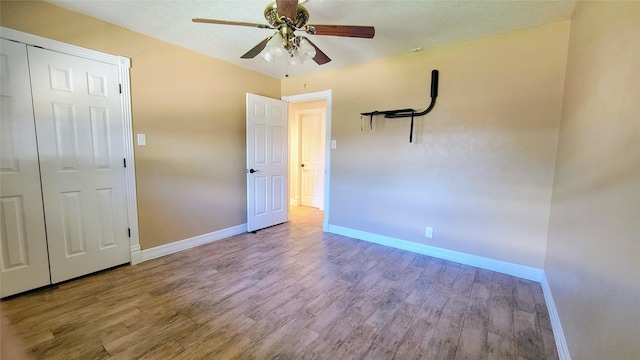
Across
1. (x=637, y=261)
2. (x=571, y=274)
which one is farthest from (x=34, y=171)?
(x=571, y=274)

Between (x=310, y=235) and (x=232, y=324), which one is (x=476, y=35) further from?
(x=232, y=324)

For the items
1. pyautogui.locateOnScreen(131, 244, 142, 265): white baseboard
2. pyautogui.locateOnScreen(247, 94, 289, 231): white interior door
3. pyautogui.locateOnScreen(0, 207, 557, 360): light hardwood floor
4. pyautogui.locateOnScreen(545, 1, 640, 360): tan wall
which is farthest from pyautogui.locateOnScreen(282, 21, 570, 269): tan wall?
pyautogui.locateOnScreen(131, 244, 142, 265): white baseboard

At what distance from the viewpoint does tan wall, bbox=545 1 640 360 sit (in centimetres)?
97

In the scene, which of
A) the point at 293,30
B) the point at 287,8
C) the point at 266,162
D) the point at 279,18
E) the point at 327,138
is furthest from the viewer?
the point at 266,162

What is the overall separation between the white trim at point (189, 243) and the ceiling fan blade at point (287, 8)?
2739mm

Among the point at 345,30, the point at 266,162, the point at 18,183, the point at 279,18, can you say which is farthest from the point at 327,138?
the point at 18,183

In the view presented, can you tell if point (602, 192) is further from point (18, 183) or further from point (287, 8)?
point (18, 183)

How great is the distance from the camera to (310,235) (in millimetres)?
3705

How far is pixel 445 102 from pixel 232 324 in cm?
294

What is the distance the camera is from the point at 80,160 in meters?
2.29

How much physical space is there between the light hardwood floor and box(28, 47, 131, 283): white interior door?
0.27 meters

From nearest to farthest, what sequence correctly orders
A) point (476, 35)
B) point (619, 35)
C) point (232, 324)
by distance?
point (619, 35) → point (232, 324) → point (476, 35)

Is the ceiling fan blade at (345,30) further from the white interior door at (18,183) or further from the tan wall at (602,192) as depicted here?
the white interior door at (18,183)

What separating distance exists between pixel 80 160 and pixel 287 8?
229 centimetres
